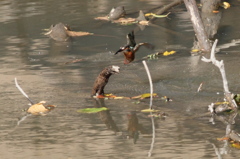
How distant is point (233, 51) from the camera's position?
10336mm

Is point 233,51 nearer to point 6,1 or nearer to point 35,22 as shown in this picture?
point 35,22

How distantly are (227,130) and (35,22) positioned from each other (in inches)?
328

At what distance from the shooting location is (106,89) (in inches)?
337

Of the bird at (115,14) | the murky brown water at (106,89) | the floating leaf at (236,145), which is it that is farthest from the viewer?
the bird at (115,14)

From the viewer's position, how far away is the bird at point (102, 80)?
795 centimetres

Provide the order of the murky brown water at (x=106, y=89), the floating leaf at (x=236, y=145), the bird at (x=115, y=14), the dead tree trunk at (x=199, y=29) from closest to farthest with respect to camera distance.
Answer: the floating leaf at (x=236, y=145)
the murky brown water at (x=106, y=89)
the dead tree trunk at (x=199, y=29)
the bird at (x=115, y=14)

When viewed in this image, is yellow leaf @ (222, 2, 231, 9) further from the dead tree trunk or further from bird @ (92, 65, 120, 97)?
bird @ (92, 65, 120, 97)

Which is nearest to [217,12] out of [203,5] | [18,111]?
[203,5]

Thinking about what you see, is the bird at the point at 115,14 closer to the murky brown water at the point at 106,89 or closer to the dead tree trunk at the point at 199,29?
the murky brown water at the point at 106,89

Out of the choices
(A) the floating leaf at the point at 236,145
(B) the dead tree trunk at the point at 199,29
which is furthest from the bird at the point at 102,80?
(B) the dead tree trunk at the point at 199,29

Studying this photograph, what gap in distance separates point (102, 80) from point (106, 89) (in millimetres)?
528

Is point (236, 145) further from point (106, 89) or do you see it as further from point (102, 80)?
point (106, 89)

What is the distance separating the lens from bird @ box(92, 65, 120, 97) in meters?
7.95

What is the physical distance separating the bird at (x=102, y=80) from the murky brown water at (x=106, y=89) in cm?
16
